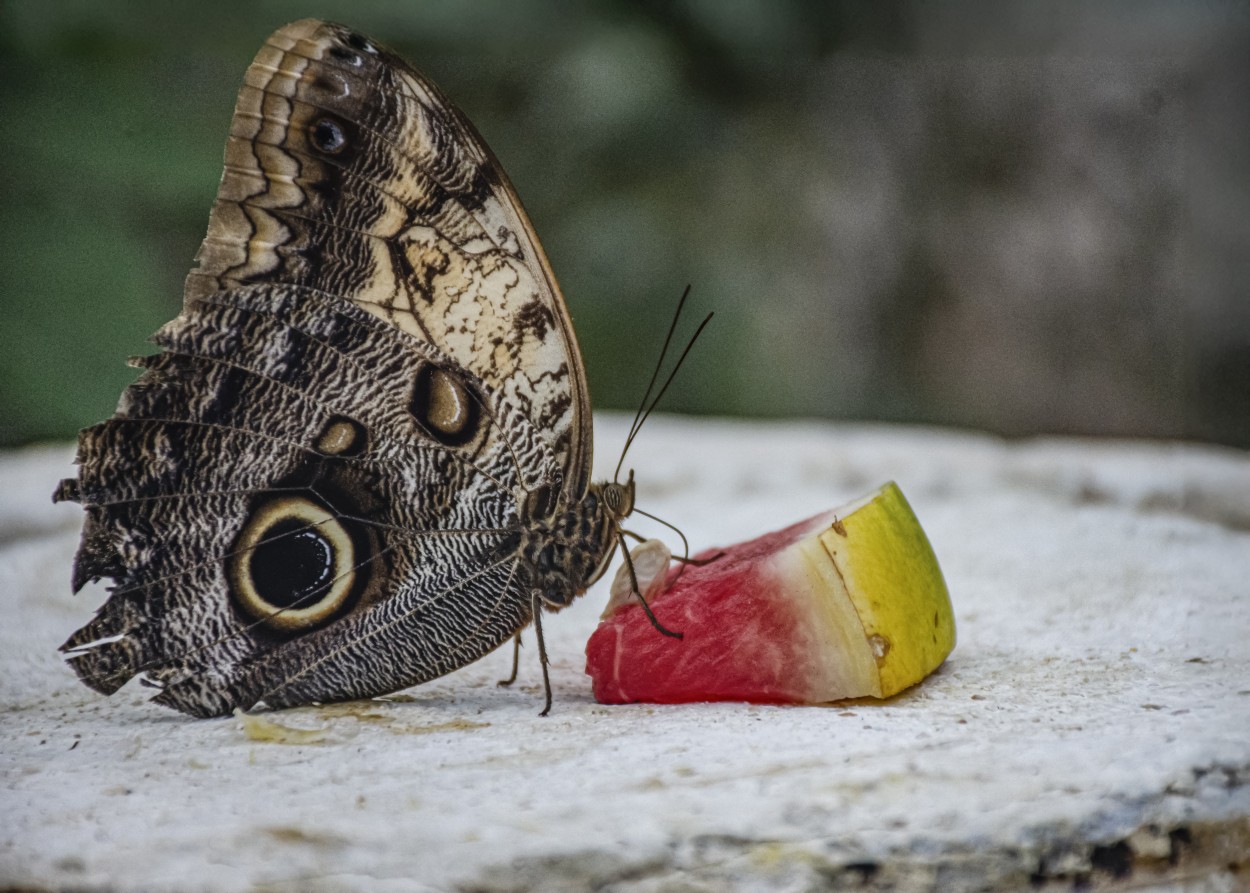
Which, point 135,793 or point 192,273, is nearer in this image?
point 135,793

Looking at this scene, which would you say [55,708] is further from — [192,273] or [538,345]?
[538,345]

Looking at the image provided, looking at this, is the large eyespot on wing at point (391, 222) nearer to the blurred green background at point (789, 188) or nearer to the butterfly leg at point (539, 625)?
the butterfly leg at point (539, 625)

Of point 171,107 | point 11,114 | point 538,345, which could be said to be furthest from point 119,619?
point 171,107

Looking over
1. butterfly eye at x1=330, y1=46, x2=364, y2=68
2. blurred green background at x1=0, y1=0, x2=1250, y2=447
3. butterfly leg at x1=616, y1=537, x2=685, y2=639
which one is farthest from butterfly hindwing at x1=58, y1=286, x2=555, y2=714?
blurred green background at x1=0, y1=0, x2=1250, y2=447

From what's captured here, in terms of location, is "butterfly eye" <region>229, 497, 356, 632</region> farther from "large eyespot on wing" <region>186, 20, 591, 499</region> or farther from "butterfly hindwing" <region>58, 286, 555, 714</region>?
"large eyespot on wing" <region>186, 20, 591, 499</region>

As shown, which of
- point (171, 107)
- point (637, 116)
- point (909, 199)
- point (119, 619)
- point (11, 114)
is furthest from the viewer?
point (909, 199)

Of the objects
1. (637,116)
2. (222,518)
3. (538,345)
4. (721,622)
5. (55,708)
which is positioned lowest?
(55,708)

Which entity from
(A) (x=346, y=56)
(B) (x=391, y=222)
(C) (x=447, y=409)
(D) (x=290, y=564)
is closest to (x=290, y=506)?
(D) (x=290, y=564)
